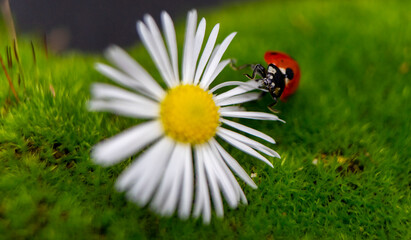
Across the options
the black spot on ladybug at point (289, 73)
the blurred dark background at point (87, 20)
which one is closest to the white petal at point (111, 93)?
the black spot on ladybug at point (289, 73)

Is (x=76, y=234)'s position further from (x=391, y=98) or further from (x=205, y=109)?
(x=391, y=98)

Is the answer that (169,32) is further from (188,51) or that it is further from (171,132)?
(171,132)

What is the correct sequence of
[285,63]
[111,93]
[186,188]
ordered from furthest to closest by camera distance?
[285,63], [186,188], [111,93]

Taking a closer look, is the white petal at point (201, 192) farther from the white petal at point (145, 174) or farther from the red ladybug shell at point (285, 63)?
the red ladybug shell at point (285, 63)

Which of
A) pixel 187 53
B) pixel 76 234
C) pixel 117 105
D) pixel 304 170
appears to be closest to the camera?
pixel 117 105

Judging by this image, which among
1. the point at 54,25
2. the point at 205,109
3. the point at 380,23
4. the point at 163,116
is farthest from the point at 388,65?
the point at 54,25

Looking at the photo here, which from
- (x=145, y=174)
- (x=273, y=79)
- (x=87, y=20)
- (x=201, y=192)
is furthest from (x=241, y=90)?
(x=87, y=20)
